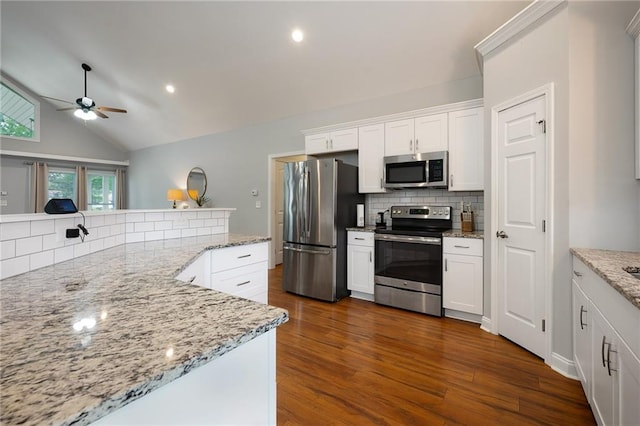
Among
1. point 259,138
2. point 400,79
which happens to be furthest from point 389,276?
point 259,138

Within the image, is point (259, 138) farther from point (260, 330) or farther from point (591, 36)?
point (260, 330)

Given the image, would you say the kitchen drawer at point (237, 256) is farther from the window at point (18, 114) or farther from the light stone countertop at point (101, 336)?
the window at point (18, 114)

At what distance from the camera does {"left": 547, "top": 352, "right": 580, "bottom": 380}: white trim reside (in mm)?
1891

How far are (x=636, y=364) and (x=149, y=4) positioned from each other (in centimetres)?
480

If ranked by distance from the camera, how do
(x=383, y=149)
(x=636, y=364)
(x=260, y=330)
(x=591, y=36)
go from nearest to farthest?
(x=260, y=330)
(x=636, y=364)
(x=591, y=36)
(x=383, y=149)

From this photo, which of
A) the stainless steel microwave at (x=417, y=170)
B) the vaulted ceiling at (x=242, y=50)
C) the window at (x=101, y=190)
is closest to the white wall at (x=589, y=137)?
the vaulted ceiling at (x=242, y=50)

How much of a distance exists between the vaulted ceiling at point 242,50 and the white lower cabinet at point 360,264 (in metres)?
2.05

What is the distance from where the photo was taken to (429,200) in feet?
11.6

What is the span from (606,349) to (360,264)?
2.35 metres

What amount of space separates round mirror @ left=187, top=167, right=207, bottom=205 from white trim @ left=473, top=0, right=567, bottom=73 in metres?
5.37

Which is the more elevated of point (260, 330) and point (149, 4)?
point (149, 4)

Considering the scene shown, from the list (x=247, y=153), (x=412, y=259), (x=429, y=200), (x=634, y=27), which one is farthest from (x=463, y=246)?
(x=247, y=153)

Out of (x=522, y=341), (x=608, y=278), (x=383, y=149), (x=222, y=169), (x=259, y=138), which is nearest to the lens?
(x=608, y=278)

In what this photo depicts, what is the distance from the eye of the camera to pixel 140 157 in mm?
7684
